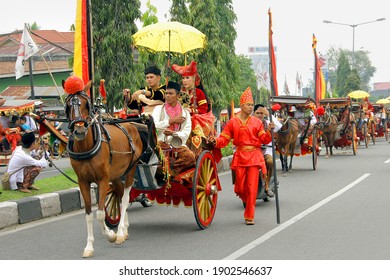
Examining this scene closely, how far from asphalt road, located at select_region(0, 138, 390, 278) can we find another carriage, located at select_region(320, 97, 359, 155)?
11110mm

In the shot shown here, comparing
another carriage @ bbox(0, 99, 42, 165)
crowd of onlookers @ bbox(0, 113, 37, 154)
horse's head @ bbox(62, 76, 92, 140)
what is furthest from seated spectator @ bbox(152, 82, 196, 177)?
another carriage @ bbox(0, 99, 42, 165)

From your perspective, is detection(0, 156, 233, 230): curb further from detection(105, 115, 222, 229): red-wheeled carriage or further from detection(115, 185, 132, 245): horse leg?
detection(115, 185, 132, 245): horse leg

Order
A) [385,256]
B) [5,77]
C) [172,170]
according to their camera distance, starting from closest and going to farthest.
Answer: [385,256]
[172,170]
[5,77]

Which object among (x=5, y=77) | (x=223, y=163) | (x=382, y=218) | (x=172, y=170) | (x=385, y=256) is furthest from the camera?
(x=5, y=77)

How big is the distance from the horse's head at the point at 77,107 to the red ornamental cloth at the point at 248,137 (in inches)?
113

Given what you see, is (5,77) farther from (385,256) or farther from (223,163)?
(385,256)

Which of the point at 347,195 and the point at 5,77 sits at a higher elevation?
the point at 5,77

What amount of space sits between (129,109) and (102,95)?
0.90m

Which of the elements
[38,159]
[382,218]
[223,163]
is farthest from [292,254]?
[223,163]

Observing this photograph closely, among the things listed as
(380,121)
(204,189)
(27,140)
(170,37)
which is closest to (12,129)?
(27,140)

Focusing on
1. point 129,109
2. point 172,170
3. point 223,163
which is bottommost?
point 223,163

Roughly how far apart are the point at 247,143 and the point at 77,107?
10.8ft

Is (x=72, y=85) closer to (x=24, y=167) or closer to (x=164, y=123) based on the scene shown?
(x=164, y=123)

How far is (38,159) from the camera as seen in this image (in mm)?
13250
